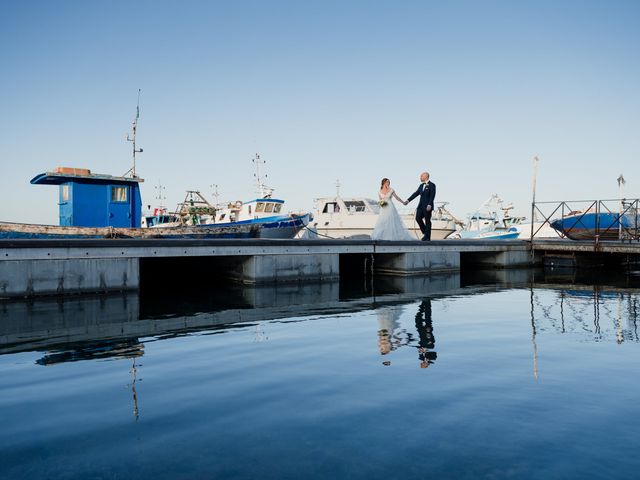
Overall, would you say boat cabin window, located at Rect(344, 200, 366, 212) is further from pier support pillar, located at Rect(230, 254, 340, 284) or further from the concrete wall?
pier support pillar, located at Rect(230, 254, 340, 284)

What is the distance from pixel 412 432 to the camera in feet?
10.3

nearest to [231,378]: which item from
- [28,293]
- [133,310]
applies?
[133,310]

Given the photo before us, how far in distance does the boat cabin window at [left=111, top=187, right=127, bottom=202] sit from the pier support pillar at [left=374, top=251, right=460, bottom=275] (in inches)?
426

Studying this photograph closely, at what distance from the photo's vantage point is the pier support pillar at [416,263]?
15203 mm

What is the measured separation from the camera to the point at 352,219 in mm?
27375

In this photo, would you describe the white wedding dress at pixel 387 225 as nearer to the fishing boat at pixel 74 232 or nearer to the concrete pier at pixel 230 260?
the concrete pier at pixel 230 260

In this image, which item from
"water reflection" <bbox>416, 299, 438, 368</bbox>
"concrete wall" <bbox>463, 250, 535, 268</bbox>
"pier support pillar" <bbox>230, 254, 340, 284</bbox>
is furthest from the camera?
"concrete wall" <bbox>463, 250, 535, 268</bbox>

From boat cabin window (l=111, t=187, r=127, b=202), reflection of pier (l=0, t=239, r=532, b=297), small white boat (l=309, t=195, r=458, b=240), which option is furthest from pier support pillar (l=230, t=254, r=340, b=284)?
small white boat (l=309, t=195, r=458, b=240)

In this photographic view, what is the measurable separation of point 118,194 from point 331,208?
12430 millimetres

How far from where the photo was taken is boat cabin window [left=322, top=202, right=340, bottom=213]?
28.0 meters

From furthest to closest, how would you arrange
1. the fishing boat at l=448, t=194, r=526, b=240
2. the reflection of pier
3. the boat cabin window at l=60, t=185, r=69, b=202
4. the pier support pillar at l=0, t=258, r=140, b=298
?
the fishing boat at l=448, t=194, r=526, b=240 < the boat cabin window at l=60, t=185, r=69, b=202 < the reflection of pier < the pier support pillar at l=0, t=258, r=140, b=298

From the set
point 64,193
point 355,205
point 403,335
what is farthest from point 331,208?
point 403,335

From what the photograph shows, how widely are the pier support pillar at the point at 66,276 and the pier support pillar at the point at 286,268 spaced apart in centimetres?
295

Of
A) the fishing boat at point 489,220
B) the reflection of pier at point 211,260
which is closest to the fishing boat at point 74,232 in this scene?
the reflection of pier at point 211,260
